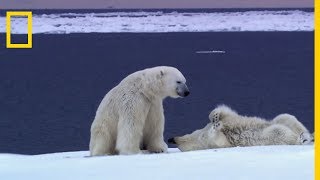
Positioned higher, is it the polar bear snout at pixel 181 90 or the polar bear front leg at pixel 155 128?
the polar bear snout at pixel 181 90

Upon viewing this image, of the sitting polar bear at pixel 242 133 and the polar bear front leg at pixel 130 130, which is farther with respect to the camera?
the polar bear front leg at pixel 130 130

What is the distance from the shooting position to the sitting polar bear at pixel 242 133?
4.04m

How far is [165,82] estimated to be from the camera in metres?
4.45

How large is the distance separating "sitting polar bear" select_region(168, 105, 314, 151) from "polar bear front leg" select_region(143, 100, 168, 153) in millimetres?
235

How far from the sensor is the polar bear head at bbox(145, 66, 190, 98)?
175 inches

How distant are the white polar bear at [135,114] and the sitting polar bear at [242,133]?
0.86 feet

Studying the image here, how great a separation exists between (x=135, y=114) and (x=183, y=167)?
1.56 meters

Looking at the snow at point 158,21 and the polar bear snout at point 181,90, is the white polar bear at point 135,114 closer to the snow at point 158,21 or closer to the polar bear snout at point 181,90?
the polar bear snout at point 181,90

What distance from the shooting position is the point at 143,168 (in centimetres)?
285

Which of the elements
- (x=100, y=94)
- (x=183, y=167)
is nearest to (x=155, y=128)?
(x=183, y=167)

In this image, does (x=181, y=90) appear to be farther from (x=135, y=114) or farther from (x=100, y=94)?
(x=100, y=94)

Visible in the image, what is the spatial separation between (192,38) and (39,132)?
48.8 m

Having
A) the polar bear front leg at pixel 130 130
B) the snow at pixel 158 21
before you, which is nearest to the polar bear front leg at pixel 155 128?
the polar bear front leg at pixel 130 130

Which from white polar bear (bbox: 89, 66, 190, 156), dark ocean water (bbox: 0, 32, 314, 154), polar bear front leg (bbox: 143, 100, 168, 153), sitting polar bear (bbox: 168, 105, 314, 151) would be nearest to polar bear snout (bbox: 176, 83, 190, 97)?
white polar bear (bbox: 89, 66, 190, 156)
